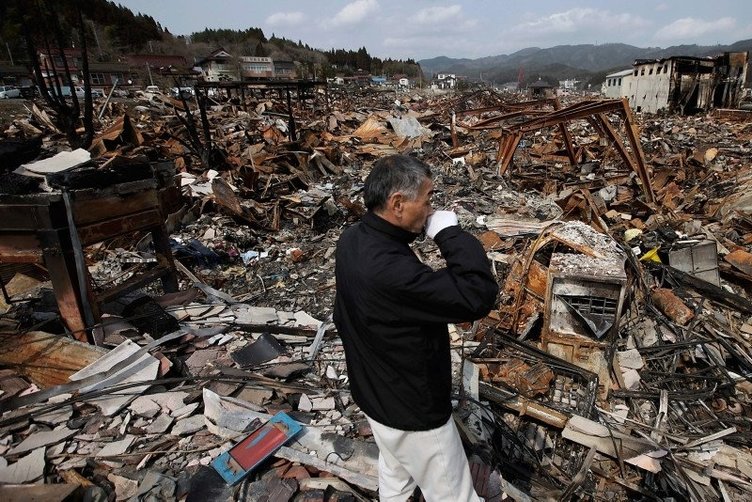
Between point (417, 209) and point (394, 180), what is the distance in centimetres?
15

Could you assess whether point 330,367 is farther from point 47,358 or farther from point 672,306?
point 672,306

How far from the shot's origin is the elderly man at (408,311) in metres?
1.41

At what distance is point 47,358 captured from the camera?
2.88 meters

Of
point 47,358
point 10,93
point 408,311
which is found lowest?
point 47,358

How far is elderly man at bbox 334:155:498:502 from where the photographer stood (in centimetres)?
141

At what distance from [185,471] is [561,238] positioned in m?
3.99

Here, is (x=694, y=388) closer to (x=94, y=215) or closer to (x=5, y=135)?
(x=94, y=215)

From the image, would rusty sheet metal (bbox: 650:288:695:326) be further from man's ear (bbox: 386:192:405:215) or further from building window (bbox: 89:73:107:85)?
building window (bbox: 89:73:107:85)

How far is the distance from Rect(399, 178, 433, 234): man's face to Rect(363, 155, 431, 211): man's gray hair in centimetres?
2

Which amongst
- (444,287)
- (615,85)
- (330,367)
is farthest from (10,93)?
(615,85)

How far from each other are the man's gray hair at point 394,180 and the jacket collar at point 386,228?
4cm

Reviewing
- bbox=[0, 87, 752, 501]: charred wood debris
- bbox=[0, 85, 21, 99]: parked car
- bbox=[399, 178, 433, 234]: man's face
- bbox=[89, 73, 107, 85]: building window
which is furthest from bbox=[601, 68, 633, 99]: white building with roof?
bbox=[89, 73, 107, 85]: building window

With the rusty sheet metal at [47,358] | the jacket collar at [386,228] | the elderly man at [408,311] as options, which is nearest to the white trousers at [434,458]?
the elderly man at [408,311]

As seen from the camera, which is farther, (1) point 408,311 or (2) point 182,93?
(2) point 182,93
